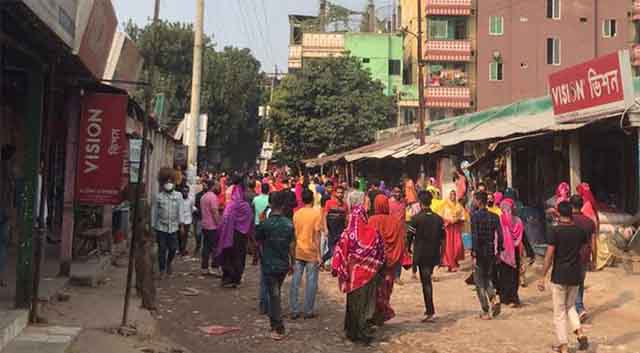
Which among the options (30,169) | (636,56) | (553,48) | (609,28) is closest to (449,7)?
(553,48)

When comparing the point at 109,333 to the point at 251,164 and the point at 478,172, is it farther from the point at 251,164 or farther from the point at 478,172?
the point at 251,164

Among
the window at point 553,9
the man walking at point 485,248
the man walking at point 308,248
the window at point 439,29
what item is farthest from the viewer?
the window at point 553,9

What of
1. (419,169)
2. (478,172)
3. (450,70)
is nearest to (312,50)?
(450,70)

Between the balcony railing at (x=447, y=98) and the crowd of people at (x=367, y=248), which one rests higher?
the balcony railing at (x=447, y=98)

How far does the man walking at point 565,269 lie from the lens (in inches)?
278

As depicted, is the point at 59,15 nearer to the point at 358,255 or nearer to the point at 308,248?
the point at 358,255

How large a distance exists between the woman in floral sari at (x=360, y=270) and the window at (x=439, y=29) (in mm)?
35732

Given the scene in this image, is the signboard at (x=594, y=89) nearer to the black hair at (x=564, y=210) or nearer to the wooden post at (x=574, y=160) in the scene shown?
the wooden post at (x=574, y=160)

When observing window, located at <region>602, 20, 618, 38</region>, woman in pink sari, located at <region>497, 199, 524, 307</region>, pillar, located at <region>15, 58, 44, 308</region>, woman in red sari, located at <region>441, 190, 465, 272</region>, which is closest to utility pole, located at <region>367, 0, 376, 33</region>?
window, located at <region>602, 20, 618, 38</region>

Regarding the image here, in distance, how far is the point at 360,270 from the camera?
25.3ft

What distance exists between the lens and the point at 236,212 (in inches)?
433

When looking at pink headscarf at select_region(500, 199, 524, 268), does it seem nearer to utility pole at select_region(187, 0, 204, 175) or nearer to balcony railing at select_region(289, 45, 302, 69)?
utility pole at select_region(187, 0, 204, 175)

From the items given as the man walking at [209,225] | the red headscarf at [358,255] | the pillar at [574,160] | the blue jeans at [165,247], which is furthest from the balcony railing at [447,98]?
the red headscarf at [358,255]

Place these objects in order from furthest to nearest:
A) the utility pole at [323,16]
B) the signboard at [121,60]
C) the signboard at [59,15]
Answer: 1. the utility pole at [323,16]
2. the signboard at [121,60]
3. the signboard at [59,15]
